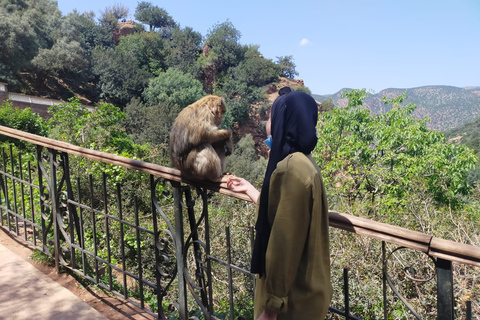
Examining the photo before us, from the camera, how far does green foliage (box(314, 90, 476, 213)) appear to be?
10.7m

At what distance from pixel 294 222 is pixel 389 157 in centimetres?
1155

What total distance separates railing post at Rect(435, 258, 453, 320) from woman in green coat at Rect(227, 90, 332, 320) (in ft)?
1.14

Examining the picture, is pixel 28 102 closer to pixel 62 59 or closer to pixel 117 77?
pixel 62 59

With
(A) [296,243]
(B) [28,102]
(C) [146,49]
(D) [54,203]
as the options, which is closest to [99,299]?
(D) [54,203]

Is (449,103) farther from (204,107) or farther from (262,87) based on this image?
(204,107)

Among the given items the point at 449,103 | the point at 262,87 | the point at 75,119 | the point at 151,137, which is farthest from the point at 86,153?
the point at 449,103

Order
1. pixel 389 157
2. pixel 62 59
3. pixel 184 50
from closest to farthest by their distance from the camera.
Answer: pixel 389 157
pixel 62 59
pixel 184 50

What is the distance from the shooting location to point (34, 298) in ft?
8.04

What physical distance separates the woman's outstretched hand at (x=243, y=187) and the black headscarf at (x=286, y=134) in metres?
0.33

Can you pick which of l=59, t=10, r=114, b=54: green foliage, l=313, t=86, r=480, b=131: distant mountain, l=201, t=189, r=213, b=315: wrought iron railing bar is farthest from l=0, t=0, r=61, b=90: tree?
l=313, t=86, r=480, b=131: distant mountain

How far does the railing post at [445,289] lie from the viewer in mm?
1152

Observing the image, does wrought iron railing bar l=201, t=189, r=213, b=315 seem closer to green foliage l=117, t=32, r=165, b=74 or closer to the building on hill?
the building on hill

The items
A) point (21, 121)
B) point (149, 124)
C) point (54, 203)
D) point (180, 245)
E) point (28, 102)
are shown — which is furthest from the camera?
point (149, 124)

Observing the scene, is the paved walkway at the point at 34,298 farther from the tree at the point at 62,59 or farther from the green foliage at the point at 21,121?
the tree at the point at 62,59
